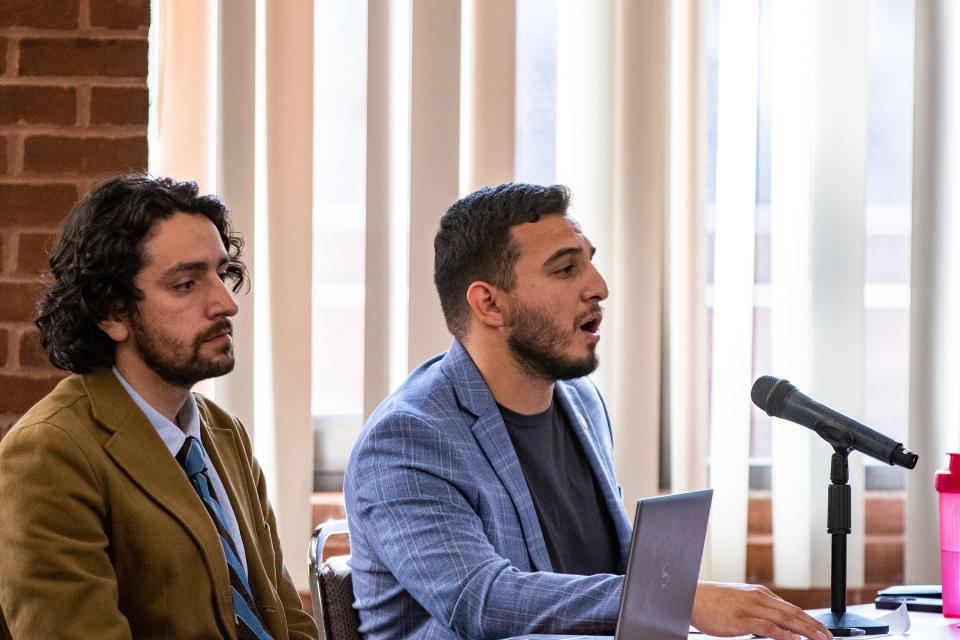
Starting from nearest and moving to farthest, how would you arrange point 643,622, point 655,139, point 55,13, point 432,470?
point 643,622 < point 432,470 < point 55,13 < point 655,139

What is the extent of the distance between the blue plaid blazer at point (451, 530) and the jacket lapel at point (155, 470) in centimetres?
22

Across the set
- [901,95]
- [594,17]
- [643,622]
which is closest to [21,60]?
[594,17]

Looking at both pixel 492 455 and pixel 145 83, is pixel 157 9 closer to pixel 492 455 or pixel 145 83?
pixel 145 83

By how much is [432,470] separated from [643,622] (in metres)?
0.48

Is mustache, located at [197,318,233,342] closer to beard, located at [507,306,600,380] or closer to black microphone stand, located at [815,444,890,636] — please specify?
beard, located at [507,306,600,380]

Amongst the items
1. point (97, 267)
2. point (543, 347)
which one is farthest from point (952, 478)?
point (97, 267)

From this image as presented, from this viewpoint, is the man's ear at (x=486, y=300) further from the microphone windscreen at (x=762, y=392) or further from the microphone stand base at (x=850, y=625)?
the microphone stand base at (x=850, y=625)

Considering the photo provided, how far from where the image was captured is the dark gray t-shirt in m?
1.95

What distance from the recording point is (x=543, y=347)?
1.96 m

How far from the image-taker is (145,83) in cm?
236

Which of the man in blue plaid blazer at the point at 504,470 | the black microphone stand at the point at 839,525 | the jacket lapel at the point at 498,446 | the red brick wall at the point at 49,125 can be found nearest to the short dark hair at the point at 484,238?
the man in blue plaid blazer at the point at 504,470

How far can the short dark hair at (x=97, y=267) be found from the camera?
1.81m

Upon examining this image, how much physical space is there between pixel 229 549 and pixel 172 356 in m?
0.31

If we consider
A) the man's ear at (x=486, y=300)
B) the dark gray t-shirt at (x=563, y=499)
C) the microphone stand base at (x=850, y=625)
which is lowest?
the microphone stand base at (x=850, y=625)
